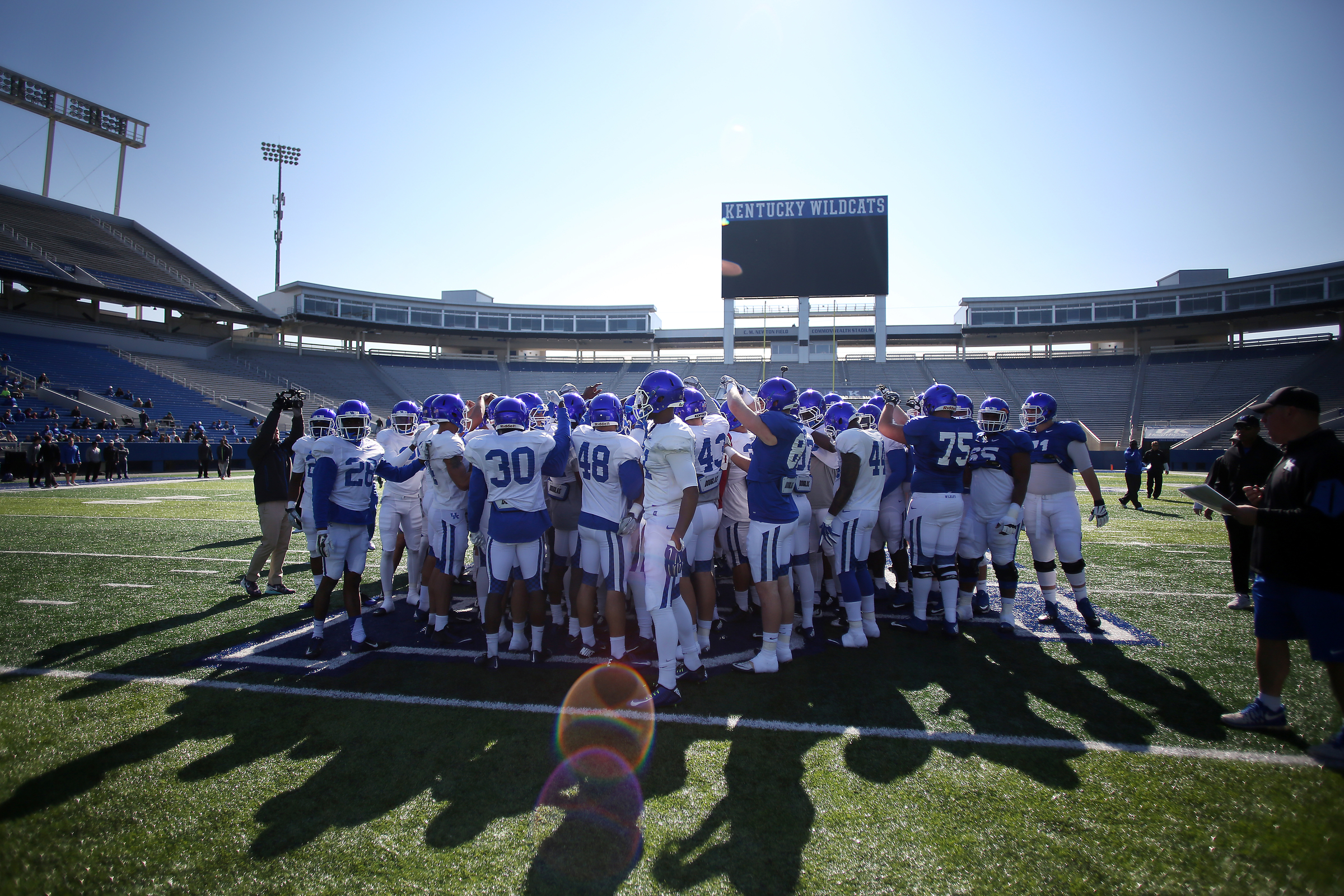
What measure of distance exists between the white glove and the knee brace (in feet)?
1.42

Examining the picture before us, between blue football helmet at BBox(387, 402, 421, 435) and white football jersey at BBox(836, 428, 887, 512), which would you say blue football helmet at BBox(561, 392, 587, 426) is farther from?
white football jersey at BBox(836, 428, 887, 512)

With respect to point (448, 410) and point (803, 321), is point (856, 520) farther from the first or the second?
point (803, 321)

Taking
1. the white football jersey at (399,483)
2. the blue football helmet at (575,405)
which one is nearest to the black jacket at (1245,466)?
the blue football helmet at (575,405)

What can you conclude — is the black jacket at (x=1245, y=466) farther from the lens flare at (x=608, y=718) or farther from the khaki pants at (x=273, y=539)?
the khaki pants at (x=273, y=539)

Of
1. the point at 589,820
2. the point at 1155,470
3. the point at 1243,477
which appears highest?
the point at 1243,477

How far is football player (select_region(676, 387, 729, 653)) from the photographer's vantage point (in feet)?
15.4

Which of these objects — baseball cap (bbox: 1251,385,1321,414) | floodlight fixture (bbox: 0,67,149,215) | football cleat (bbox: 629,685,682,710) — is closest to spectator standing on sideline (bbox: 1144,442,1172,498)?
baseball cap (bbox: 1251,385,1321,414)

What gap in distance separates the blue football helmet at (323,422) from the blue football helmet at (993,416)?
5.97 meters

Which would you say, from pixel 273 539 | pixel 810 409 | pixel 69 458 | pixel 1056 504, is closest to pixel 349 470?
pixel 273 539

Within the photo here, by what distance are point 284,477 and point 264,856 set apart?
527 cm

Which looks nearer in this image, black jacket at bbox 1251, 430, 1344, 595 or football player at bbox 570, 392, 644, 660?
black jacket at bbox 1251, 430, 1344, 595

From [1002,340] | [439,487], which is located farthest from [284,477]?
[1002,340]

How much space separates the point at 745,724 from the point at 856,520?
2156 millimetres

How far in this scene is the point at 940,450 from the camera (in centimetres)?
532
